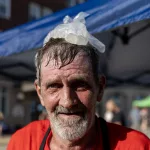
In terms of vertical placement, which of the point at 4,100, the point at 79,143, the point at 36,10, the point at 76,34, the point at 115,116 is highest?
the point at 36,10

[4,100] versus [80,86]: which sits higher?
[4,100]

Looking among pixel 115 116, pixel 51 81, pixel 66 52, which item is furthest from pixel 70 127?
pixel 115 116

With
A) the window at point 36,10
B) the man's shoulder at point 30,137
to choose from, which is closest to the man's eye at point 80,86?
the man's shoulder at point 30,137

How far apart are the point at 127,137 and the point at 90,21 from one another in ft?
3.96

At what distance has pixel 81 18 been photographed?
6.48 feet

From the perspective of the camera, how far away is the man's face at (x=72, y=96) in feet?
5.58

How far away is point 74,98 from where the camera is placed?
1691 millimetres

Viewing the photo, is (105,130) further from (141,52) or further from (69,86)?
(141,52)

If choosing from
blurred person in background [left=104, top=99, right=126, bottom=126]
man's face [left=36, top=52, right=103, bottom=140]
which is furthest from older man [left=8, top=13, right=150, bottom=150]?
blurred person in background [left=104, top=99, right=126, bottom=126]

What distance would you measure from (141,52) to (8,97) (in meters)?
16.2

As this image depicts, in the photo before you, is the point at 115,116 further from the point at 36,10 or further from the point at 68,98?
the point at 36,10

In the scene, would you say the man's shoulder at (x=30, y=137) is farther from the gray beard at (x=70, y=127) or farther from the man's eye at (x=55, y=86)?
the man's eye at (x=55, y=86)

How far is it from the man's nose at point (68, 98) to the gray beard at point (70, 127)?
0.08 m

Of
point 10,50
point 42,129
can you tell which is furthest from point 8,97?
point 42,129
